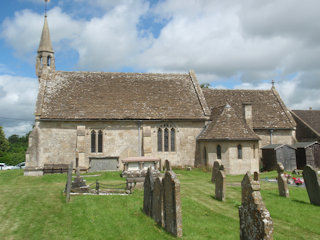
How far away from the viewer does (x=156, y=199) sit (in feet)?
35.1

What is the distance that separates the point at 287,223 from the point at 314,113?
33.2 m

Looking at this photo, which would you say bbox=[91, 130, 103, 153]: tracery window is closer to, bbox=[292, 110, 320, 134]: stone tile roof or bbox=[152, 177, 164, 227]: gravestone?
bbox=[152, 177, 164, 227]: gravestone

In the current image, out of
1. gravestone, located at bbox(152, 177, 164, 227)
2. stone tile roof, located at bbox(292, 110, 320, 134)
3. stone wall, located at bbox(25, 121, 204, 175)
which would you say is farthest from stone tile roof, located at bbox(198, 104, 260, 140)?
gravestone, located at bbox(152, 177, 164, 227)

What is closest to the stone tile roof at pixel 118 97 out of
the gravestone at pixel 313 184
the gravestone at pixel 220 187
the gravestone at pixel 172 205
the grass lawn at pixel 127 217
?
the grass lawn at pixel 127 217

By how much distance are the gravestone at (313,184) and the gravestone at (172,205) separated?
24.1 ft

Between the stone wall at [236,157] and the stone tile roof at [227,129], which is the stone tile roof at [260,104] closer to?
the stone tile roof at [227,129]

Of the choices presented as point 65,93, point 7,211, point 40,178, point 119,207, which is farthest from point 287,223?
point 65,93

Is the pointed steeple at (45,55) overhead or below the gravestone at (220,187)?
overhead

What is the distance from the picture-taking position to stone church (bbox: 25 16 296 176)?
27172mm

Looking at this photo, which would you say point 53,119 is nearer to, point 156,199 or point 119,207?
point 119,207

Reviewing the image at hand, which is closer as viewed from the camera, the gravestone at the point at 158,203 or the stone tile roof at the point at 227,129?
the gravestone at the point at 158,203

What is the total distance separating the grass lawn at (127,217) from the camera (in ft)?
30.6

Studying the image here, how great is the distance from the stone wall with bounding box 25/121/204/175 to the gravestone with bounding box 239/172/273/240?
22409mm

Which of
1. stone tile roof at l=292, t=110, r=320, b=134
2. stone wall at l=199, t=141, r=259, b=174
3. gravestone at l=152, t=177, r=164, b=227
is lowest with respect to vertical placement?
gravestone at l=152, t=177, r=164, b=227
